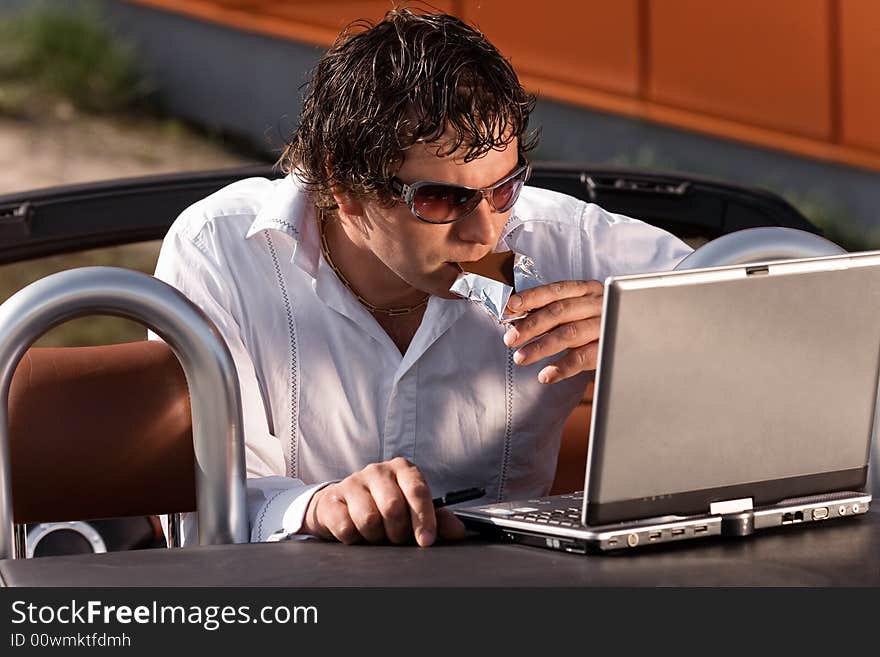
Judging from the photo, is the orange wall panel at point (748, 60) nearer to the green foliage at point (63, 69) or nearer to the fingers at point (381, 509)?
the green foliage at point (63, 69)

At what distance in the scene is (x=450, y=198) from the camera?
76.7 inches

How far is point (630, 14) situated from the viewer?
292 inches

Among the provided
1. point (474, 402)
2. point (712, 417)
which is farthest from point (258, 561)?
point (474, 402)

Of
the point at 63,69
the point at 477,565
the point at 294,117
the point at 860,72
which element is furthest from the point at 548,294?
the point at 63,69

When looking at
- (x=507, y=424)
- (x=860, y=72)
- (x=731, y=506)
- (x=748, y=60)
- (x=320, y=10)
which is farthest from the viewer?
(x=320, y=10)

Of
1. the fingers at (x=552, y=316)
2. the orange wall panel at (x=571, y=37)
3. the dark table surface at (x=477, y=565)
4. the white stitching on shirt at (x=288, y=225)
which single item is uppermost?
the orange wall panel at (x=571, y=37)

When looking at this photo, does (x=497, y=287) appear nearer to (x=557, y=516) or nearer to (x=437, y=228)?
(x=437, y=228)

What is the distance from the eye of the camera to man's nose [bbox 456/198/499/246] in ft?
6.46

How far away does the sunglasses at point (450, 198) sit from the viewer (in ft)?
6.38

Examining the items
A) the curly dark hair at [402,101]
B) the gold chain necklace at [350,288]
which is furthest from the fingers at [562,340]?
→ the gold chain necklace at [350,288]

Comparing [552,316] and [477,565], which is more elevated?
[552,316]

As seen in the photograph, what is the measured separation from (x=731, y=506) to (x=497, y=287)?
484 mm

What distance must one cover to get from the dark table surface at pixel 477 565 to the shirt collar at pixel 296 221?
0.70 meters

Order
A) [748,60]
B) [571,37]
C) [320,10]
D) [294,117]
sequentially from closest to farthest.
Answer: [294,117] → [748,60] → [571,37] → [320,10]
